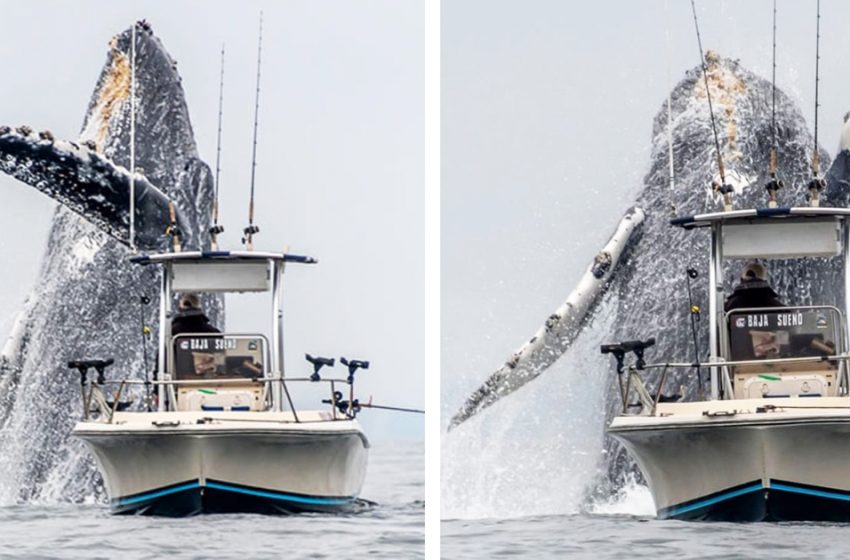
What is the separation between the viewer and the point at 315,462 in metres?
20.0

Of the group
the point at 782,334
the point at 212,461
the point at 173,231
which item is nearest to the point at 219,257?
the point at 173,231

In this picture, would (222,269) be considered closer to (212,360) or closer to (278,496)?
(212,360)

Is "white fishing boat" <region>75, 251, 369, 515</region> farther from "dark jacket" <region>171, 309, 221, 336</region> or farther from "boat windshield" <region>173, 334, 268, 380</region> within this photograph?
"dark jacket" <region>171, 309, 221, 336</region>

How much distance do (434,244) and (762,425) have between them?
18.8 feet

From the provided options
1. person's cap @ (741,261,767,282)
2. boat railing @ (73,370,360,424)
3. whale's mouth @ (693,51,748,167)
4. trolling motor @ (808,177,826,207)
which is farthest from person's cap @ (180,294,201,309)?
whale's mouth @ (693,51,748,167)

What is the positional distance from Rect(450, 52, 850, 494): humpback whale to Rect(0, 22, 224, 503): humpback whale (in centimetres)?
292

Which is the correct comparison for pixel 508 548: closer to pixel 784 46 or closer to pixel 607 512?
pixel 607 512

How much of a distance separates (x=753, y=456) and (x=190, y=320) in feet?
15.2

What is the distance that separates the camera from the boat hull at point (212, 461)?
1931 centimetres

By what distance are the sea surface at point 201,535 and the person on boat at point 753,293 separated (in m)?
3.34

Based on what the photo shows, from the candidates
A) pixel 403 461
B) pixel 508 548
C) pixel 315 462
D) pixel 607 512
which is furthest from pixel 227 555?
pixel 403 461

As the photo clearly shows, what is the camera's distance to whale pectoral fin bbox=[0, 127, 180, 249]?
22906 mm

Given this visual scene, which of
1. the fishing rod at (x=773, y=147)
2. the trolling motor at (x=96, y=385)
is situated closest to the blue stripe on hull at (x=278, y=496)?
the trolling motor at (x=96, y=385)

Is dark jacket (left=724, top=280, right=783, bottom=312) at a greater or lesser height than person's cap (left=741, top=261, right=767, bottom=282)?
lesser
